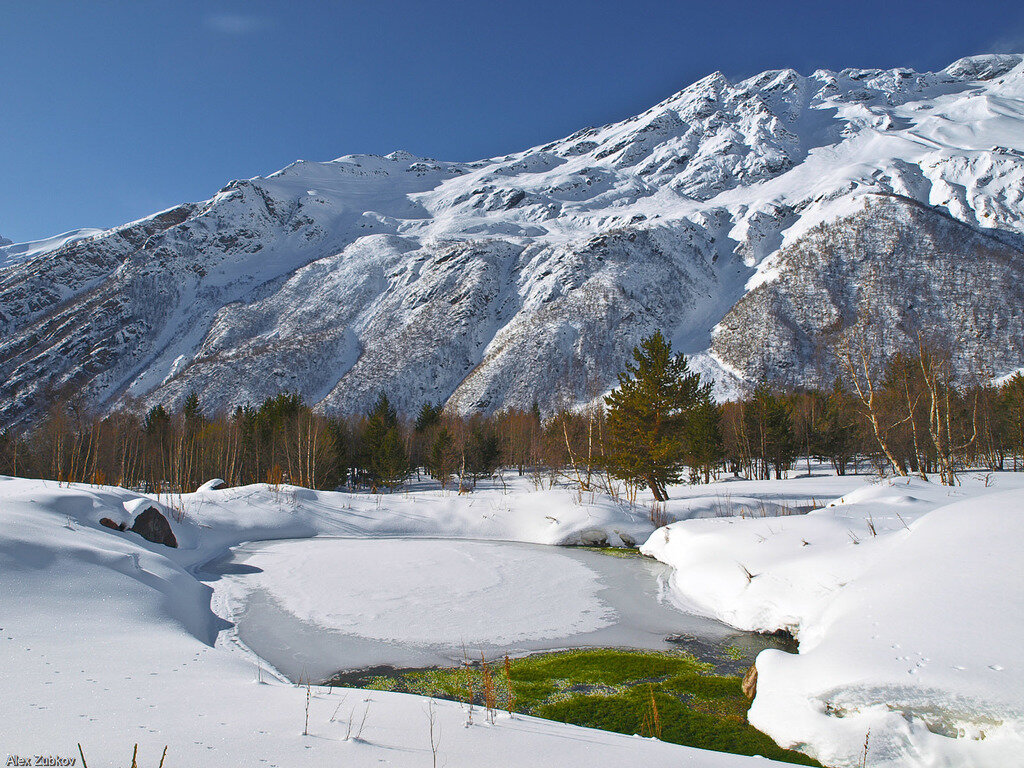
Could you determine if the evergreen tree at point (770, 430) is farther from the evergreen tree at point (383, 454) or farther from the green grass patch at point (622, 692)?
the green grass patch at point (622, 692)

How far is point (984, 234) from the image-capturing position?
96.8 metres

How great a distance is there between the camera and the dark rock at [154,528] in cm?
1522

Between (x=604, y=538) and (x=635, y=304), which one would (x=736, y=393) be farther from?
(x=604, y=538)

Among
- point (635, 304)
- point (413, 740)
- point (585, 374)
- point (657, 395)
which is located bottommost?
point (413, 740)

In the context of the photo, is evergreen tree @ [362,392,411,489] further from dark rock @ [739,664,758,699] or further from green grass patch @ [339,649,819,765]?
dark rock @ [739,664,758,699]

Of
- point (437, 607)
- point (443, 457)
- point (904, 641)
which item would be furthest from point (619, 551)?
point (443, 457)

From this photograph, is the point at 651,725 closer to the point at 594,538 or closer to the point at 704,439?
the point at 594,538

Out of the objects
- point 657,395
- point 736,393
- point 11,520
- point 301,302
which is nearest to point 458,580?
point 11,520

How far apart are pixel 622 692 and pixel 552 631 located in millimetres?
3017

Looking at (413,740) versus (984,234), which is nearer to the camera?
(413,740)

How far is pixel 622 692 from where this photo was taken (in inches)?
283

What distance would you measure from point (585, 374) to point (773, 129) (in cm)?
14264

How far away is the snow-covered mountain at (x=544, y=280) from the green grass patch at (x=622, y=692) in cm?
7321

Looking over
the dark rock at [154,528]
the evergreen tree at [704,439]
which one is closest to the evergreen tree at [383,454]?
the evergreen tree at [704,439]
